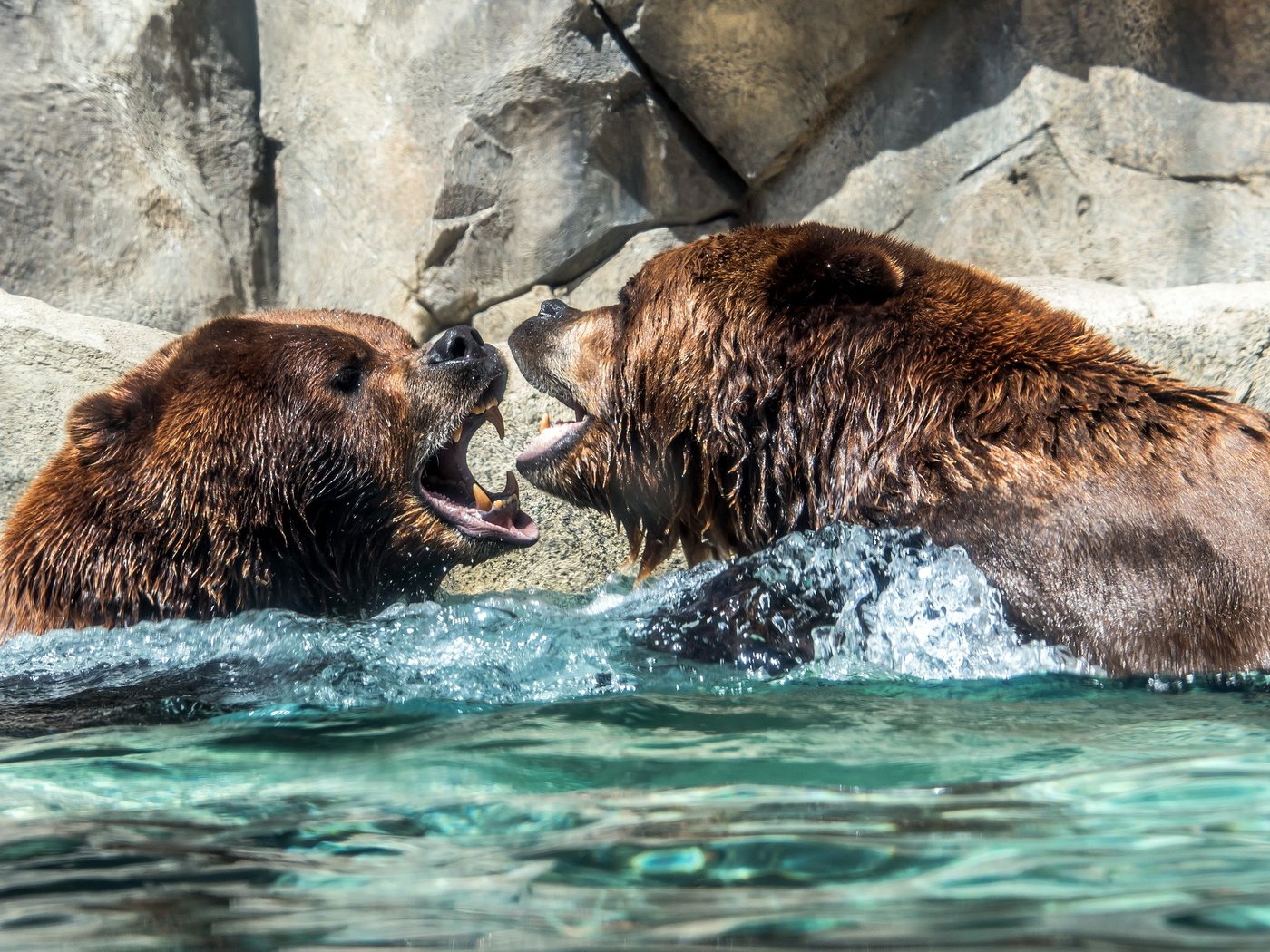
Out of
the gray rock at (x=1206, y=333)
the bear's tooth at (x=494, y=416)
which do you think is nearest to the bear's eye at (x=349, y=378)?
the bear's tooth at (x=494, y=416)

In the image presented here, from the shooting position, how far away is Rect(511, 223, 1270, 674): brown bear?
3695mm

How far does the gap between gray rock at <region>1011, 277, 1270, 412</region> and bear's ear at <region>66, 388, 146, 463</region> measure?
432 centimetres

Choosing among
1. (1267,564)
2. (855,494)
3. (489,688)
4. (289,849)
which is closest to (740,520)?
(855,494)

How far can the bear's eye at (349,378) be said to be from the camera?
4.75 metres

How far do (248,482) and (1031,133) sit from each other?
229 inches

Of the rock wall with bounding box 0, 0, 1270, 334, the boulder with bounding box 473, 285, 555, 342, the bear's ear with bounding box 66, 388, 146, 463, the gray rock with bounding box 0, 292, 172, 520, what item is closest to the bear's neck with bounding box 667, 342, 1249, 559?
the bear's ear with bounding box 66, 388, 146, 463

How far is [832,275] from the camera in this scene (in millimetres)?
4324

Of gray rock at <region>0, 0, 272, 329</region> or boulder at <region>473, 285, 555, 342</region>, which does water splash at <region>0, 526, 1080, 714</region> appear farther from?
gray rock at <region>0, 0, 272, 329</region>

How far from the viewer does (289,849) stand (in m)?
2.38

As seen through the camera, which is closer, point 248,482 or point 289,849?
point 289,849

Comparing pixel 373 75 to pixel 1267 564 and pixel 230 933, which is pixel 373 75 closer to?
pixel 1267 564

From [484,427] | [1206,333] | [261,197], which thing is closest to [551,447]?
[484,427]

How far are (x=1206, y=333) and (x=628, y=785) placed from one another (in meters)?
4.77

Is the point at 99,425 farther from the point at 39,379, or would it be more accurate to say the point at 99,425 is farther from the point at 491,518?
the point at 39,379
